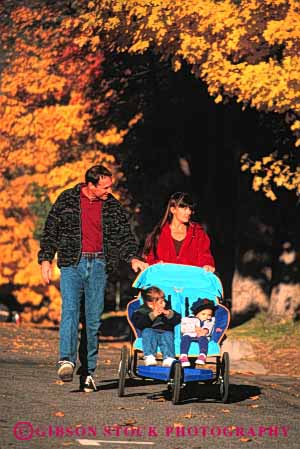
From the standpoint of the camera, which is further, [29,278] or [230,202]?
[29,278]

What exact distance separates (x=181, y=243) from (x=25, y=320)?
101 feet

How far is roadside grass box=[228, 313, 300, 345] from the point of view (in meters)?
20.6

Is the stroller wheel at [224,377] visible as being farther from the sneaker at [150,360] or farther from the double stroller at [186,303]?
the sneaker at [150,360]

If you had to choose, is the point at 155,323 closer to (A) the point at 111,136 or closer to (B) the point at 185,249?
(B) the point at 185,249

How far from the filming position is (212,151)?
86.8 feet

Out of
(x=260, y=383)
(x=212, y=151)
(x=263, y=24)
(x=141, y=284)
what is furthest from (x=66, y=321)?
(x=212, y=151)

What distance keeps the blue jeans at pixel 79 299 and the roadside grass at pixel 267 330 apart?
8450 mm

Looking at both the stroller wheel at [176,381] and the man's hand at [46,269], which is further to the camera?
the man's hand at [46,269]

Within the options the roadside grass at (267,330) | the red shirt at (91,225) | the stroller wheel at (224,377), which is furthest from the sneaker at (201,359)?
the roadside grass at (267,330)

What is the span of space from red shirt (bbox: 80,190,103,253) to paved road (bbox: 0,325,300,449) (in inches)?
49.2

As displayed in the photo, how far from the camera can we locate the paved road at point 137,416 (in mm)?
9516

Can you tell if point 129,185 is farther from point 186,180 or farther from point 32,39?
point 32,39

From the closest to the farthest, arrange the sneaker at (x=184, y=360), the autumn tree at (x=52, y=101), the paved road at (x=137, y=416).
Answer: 1. the paved road at (x=137, y=416)
2. the sneaker at (x=184, y=360)
3. the autumn tree at (x=52, y=101)

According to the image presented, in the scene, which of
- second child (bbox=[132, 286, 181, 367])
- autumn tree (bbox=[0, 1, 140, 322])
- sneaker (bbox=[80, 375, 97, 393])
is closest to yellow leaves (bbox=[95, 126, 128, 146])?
autumn tree (bbox=[0, 1, 140, 322])
